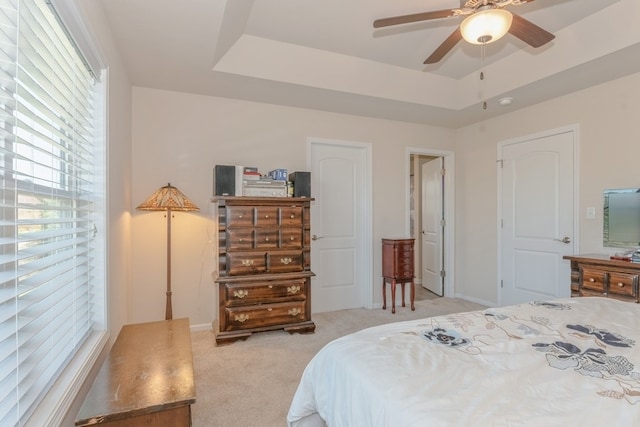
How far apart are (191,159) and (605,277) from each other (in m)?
3.91

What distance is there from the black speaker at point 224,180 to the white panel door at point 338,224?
3.56 feet

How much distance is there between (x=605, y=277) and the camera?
2.69 metres

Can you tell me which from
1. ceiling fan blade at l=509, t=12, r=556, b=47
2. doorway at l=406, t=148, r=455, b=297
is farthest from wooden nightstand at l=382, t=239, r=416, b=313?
ceiling fan blade at l=509, t=12, r=556, b=47

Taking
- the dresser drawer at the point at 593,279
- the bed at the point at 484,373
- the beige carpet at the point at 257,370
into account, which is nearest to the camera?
the bed at the point at 484,373

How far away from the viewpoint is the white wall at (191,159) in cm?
324

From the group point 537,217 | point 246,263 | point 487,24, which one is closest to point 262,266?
point 246,263

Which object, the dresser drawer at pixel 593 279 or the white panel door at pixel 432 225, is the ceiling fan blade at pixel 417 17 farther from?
the white panel door at pixel 432 225

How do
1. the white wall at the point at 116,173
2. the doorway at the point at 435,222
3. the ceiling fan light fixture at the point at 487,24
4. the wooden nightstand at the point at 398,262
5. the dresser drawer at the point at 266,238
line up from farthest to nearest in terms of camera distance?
the doorway at the point at 435,222 < the wooden nightstand at the point at 398,262 < the dresser drawer at the point at 266,238 < the white wall at the point at 116,173 < the ceiling fan light fixture at the point at 487,24

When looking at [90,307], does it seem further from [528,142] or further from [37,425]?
[528,142]

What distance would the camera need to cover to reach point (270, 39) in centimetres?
302

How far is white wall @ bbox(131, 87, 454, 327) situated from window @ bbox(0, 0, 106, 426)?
1.43m

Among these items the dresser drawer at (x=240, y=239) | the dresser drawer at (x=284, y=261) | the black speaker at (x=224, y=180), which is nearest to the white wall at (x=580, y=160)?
the dresser drawer at (x=284, y=261)

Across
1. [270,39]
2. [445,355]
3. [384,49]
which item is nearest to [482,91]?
[384,49]

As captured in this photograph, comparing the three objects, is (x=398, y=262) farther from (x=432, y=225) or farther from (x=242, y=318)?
(x=242, y=318)
